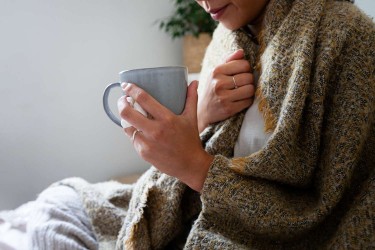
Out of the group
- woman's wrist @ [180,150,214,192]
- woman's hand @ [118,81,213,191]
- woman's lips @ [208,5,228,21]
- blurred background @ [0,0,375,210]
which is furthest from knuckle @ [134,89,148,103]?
blurred background @ [0,0,375,210]

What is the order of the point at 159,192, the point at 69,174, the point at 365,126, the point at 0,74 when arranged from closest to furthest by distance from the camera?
the point at 365,126
the point at 159,192
the point at 0,74
the point at 69,174

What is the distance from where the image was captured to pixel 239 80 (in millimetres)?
599

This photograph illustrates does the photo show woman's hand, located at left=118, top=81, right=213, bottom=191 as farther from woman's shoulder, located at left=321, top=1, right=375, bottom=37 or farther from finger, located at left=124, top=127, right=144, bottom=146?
woman's shoulder, located at left=321, top=1, right=375, bottom=37

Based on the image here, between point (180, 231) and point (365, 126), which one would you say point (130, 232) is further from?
point (365, 126)

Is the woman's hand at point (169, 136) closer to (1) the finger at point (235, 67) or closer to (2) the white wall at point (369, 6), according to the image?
(1) the finger at point (235, 67)

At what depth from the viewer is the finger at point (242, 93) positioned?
59 centimetres

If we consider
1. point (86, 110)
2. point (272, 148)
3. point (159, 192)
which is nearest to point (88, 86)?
point (86, 110)

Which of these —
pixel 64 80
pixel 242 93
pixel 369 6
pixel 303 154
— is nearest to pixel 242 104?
pixel 242 93

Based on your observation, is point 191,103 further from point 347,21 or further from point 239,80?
point 347,21

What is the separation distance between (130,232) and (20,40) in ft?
3.51

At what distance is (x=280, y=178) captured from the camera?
0.53 metres

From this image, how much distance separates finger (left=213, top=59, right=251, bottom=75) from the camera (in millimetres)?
606

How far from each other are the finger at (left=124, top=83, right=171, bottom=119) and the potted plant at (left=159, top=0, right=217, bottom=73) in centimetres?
111

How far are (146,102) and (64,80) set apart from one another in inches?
43.2
